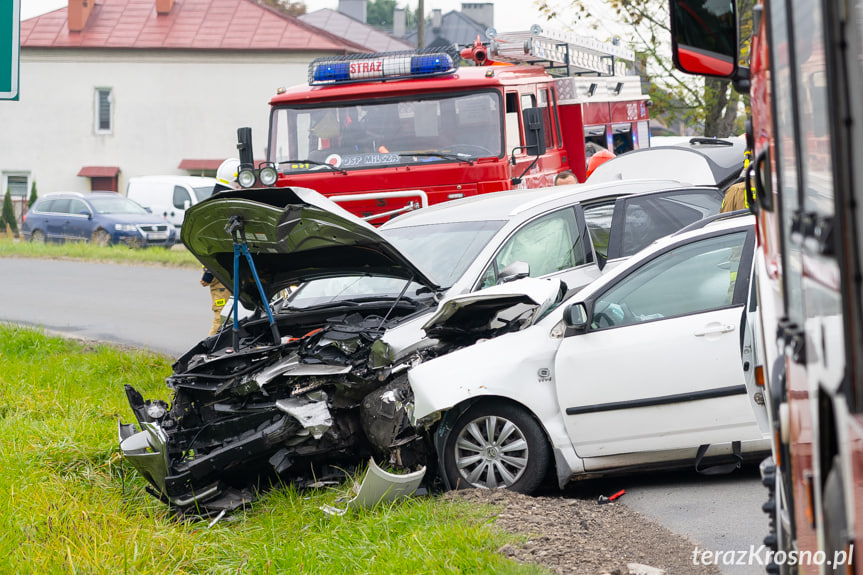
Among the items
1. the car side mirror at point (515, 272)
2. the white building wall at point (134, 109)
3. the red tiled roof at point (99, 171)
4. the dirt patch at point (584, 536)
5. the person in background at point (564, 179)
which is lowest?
the dirt patch at point (584, 536)

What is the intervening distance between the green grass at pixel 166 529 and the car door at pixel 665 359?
33.6 inches

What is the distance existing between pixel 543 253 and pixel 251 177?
12.2 feet

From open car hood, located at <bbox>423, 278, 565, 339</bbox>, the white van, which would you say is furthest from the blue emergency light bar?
the white van

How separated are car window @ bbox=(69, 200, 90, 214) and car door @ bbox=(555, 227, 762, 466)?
21714 mm

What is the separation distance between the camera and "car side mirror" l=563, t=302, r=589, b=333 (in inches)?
227

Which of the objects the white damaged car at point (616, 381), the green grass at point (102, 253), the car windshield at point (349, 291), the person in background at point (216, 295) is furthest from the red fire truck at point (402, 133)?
the green grass at point (102, 253)

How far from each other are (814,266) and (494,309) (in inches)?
165

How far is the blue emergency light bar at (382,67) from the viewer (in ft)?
34.8

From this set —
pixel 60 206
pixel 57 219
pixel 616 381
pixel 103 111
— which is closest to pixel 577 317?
pixel 616 381

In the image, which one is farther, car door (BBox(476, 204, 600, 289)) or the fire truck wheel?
car door (BBox(476, 204, 600, 289))

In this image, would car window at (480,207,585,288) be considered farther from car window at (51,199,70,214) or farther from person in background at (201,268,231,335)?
car window at (51,199,70,214)

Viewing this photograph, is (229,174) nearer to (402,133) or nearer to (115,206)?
(402,133)

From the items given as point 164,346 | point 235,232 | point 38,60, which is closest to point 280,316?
point 235,232

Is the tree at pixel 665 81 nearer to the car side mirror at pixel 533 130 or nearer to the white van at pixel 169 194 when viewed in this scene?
the car side mirror at pixel 533 130
